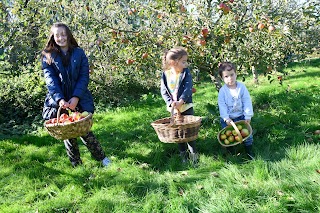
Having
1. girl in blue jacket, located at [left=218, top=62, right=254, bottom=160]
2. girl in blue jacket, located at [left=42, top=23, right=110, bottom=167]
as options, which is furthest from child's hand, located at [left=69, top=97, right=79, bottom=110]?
girl in blue jacket, located at [left=218, top=62, right=254, bottom=160]

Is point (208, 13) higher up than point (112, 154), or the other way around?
point (208, 13)

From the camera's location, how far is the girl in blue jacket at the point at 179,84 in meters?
3.72

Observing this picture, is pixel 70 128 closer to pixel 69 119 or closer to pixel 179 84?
pixel 69 119

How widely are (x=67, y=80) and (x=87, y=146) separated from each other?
83 centimetres

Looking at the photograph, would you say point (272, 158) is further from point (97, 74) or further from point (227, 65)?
point (97, 74)

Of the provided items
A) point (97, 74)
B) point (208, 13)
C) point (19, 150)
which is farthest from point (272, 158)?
point (97, 74)

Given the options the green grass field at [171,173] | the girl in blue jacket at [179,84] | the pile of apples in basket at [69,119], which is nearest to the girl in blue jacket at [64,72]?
the pile of apples in basket at [69,119]

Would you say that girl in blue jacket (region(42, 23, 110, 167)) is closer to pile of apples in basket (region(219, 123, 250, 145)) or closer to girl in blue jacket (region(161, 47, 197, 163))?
girl in blue jacket (region(161, 47, 197, 163))

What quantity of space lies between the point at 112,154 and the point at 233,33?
7.28ft

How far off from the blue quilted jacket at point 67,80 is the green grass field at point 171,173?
0.76 m

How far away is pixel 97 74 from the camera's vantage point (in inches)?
323

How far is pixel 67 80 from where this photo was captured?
374 centimetres

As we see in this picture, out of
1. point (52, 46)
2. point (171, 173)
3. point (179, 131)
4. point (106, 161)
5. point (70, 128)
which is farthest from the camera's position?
point (106, 161)

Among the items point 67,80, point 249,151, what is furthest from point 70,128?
point 249,151
